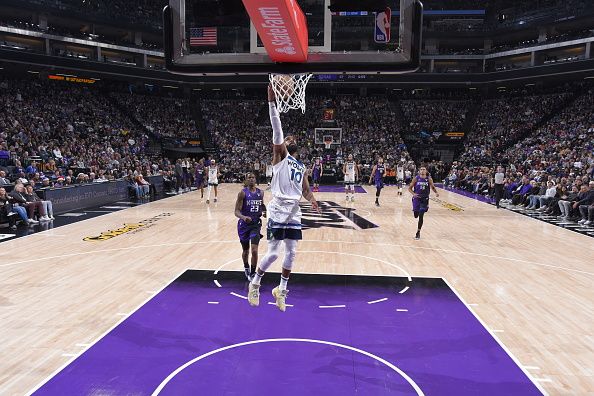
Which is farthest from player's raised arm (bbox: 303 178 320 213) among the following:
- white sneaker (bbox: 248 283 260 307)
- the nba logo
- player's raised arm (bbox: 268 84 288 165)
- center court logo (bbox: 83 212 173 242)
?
center court logo (bbox: 83 212 173 242)

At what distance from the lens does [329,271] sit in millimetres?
8305

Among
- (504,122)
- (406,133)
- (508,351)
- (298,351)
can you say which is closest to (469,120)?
(504,122)

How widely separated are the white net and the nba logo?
1345 millimetres

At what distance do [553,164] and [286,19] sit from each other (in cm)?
2282

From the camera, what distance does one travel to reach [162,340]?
510 centimetres

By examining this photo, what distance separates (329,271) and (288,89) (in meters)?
3.34

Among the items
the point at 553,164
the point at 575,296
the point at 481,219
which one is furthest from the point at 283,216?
the point at 553,164

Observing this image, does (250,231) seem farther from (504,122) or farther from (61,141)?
(504,122)

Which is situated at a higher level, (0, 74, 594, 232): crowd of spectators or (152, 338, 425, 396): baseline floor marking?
(0, 74, 594, 232): crowd of spectators

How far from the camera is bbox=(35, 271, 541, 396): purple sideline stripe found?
4.13 meters

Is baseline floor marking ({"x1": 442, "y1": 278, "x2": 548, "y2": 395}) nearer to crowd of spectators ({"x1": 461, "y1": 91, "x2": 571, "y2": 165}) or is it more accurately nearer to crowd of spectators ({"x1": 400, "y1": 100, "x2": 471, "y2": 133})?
crowd of spectators ({"x1": 461, "y1": 91, "x2": 571, "y2": 165})

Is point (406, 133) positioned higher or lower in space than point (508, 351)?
higher

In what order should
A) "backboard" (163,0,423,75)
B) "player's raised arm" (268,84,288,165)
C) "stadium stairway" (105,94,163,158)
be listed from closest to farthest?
"player's raised arm" (268,84,288,165) → "backboard" (163,0,423,75) → "stadium stairway" (105,94,163,158)

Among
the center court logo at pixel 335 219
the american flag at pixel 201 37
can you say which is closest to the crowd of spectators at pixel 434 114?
the center court logo at pixel 335 219
